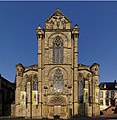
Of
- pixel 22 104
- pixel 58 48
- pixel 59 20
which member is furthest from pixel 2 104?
pixel 59 20

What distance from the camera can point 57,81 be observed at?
230ft

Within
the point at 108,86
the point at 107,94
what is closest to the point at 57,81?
the point at 107,94

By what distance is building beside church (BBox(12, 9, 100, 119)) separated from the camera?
69188 millimetres

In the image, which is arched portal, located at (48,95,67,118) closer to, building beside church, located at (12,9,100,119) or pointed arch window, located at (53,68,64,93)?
building beside church, located at (12,9,100,119)

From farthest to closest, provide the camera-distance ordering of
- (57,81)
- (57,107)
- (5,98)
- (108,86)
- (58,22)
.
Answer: (108,86) → (5,98) → (58,22) → (57,81) → (57,107)

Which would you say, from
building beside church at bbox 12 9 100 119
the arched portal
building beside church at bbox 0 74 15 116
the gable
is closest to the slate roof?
building beside church at bbox 0 74 15 116

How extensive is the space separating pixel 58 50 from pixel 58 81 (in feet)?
24.8

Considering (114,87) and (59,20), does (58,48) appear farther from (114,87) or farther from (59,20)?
(114,87)

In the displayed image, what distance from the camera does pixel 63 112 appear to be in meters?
69.5

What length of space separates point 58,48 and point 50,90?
10313 mm

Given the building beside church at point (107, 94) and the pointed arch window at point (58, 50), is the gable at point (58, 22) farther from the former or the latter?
the building beside church at point (107, 94)

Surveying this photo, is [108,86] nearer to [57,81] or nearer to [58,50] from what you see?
[58,50]

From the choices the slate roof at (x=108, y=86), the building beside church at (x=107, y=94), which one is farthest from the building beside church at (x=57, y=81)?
the slate roof at (x=108, y=86)

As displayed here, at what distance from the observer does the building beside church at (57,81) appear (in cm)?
6919
